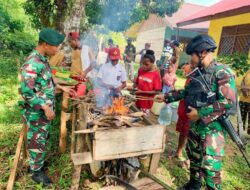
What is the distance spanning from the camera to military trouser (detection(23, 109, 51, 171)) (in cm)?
311

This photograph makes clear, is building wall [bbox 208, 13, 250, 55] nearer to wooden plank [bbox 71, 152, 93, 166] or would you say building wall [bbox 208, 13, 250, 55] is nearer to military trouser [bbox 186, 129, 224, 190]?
military trouser [bbox 186, 129, 224, 190]

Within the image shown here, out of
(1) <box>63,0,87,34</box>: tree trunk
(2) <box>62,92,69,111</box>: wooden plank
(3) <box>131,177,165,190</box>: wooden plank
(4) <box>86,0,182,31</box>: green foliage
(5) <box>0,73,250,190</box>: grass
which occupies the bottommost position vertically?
(5) <box>0,73,250,190</box>: grass

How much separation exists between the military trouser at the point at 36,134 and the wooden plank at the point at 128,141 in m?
0.86

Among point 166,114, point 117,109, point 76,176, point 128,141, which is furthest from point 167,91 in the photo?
point 76,176

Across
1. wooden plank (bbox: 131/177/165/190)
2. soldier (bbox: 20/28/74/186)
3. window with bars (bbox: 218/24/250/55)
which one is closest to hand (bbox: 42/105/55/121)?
soldier (bbox: 20/28/74/186)

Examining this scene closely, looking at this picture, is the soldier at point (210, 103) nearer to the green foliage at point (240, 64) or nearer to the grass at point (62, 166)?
the grass at point (62, 166)

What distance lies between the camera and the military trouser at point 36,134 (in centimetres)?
311

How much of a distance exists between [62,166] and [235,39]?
8.12 metres

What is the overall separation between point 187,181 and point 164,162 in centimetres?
58

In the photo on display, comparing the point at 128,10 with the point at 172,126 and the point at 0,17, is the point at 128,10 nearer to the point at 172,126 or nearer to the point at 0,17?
the point at 0,17

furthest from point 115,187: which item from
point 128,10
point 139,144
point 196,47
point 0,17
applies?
point 0,17

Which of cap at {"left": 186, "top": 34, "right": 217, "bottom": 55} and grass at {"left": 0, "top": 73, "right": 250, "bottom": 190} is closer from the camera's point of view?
cap at {"left": 186, "top": 34, "right": 217, "bottom": 55}

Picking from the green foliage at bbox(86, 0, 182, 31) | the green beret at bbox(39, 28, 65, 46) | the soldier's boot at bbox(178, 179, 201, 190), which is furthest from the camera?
the green foliage at bbox(86, 0, 182, 31)

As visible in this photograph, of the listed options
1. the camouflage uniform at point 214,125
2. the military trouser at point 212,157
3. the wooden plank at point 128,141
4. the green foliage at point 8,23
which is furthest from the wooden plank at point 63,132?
the green foliage at point 8,23
